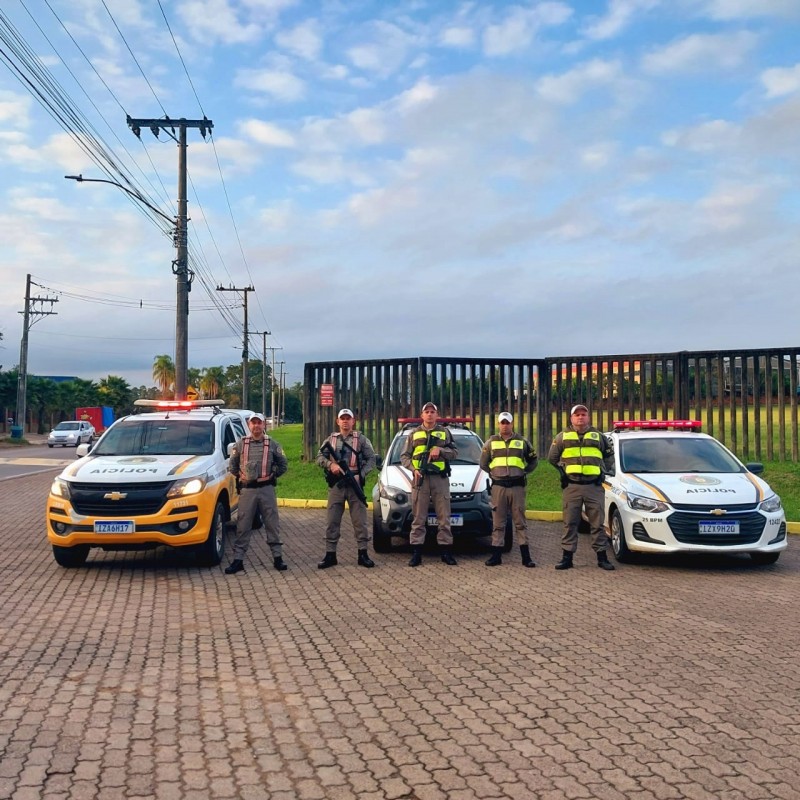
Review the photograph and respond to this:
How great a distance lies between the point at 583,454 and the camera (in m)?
9.61

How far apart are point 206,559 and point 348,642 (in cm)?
368

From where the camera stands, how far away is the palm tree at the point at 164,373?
312 feet

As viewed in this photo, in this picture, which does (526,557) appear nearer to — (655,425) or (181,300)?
(655,425)

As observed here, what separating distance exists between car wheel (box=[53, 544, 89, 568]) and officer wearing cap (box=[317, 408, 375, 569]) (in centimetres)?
269

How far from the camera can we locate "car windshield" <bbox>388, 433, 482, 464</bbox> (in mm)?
11523

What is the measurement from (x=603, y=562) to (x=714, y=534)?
1241mm

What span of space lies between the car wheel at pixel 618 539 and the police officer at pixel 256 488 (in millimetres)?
3937

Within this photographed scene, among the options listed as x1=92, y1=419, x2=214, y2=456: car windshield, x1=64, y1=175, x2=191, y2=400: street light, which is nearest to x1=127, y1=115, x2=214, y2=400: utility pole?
x1=64, y1=175, x2=191, y2=400: street light

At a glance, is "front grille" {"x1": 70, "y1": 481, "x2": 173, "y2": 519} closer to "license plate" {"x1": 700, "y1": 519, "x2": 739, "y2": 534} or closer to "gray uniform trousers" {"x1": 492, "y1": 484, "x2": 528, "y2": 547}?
"gray uniform trousers" {"x1": 492, "y1": 484, "x2": 528, "y2": 547}

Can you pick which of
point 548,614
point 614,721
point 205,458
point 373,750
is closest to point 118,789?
point 373,750

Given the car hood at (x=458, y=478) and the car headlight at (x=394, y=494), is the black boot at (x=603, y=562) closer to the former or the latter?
the car hood at (x=458, y=478)

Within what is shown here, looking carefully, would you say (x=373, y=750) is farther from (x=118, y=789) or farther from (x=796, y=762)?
(x=796, y=762)

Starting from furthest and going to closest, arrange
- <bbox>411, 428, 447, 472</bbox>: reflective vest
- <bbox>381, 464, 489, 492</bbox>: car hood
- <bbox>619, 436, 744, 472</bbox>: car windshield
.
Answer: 1. <bbox>381, 464, 489, 492</bbox>: car hood
2. <bbox>619, 436, 744, 472</bbox>: car windshield
3. <bbox>411, 428, 447, 472</bbox>: reflective vest

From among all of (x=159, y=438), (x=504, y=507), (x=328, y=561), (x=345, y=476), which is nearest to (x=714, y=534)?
Answer: (x=504, y=507)
